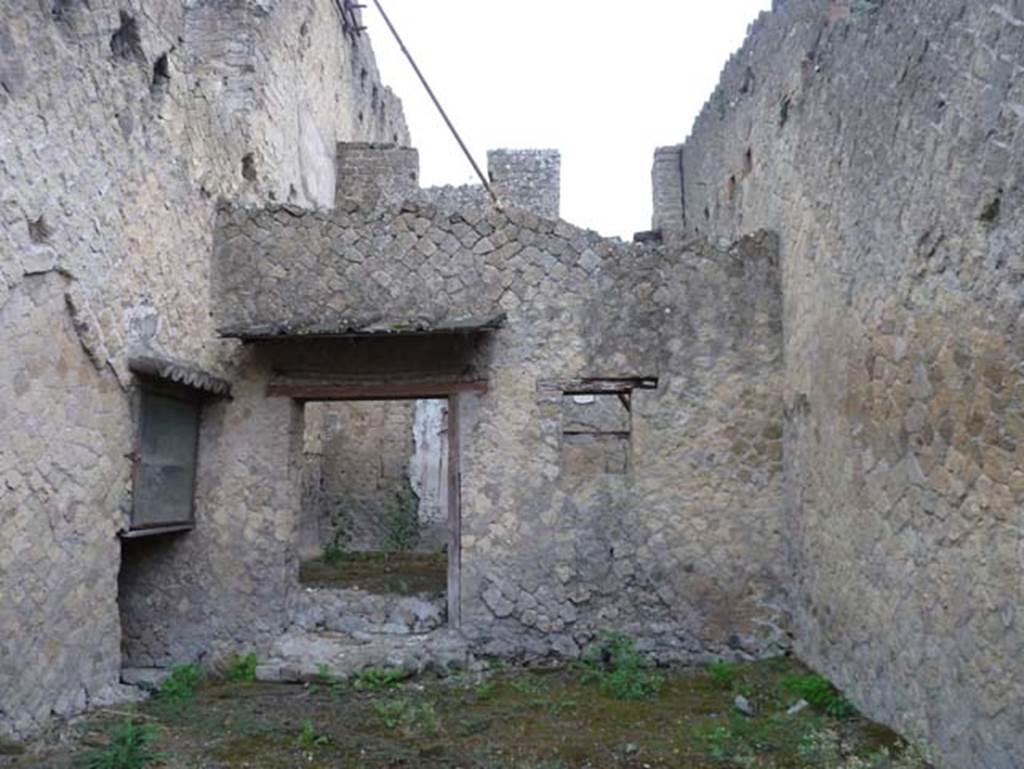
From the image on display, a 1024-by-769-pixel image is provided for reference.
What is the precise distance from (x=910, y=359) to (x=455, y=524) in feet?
10.7

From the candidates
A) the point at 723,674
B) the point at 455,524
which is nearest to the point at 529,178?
the point at 455,524

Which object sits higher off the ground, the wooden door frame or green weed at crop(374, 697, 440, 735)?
the wooden door frame

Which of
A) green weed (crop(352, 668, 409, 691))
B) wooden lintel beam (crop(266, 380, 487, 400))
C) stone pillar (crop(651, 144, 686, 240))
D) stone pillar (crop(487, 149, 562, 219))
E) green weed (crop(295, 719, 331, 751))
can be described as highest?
stone pillar (crop(487, 149, 562, 219))

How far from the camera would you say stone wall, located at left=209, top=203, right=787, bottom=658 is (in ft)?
19.2

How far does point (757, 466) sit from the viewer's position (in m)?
5.94

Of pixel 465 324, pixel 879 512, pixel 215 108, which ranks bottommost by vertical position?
pixel 879 512

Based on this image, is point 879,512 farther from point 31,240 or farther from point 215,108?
point 215,108

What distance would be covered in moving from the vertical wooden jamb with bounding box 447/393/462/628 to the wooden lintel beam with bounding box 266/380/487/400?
0.36 feet

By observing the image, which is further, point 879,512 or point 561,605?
point 561,605

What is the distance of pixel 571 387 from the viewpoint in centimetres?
605

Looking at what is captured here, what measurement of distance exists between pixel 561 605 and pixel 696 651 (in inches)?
37.8

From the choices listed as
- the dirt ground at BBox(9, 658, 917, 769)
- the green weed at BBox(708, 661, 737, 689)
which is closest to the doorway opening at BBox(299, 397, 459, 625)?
the dirt ground at BBox(9, 658, 917, 769)

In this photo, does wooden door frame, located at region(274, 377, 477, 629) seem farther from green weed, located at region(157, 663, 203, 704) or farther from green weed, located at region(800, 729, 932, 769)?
green weed, located at region(800, 729, 932, 769)

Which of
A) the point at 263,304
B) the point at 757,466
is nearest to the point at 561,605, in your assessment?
the point at 757,466
